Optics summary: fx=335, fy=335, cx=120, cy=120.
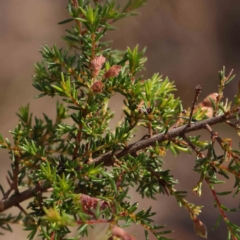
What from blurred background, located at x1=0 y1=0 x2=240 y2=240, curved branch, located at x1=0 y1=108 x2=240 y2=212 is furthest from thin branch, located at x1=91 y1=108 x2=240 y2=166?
blurred background, located at x1=0 y1=0 x2=240 y2=240

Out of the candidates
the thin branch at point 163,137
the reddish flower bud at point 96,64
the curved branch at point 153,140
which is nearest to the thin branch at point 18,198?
the curved branch at point 153,140

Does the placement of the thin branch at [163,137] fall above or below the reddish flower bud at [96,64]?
Result: below

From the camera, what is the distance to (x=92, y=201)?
0.51m

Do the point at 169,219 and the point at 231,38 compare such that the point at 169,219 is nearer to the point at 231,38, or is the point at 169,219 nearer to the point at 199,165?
the point at 231,38

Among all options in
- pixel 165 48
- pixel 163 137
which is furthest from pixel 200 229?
pixel 165 48

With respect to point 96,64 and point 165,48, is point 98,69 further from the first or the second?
point 165,48

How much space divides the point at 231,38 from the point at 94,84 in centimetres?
267

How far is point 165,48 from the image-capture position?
2803 millimetres

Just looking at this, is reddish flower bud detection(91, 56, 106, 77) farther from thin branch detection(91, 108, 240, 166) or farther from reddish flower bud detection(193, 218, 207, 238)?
reddish flower bud detection(193, 218, 207, 238)

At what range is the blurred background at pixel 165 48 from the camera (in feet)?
8.11

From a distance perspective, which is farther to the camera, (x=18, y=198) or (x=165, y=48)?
(x=165, y=48)

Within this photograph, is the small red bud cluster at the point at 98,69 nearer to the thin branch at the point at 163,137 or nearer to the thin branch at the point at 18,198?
the thin branch at the point at 163,137

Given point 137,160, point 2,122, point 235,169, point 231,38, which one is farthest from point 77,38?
point 231,38

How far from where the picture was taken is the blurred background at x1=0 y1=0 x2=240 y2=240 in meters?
2.47
